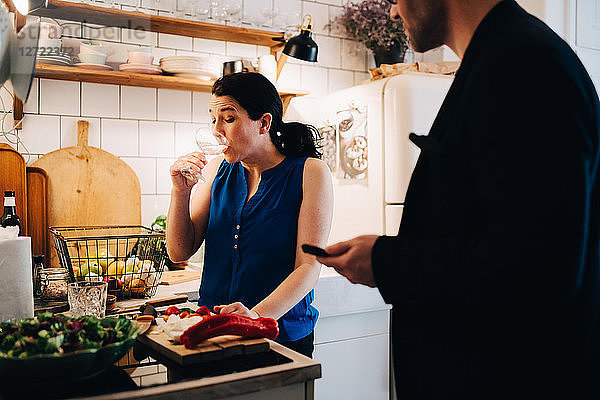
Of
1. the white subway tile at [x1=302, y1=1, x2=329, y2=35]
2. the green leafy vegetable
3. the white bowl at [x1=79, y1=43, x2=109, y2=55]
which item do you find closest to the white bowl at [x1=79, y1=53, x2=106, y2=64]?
the white bowl at [x1=79, y1=43, x2=109, y2=55]

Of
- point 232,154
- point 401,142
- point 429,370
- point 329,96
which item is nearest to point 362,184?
point 401,142

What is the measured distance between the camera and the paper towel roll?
1.21 metres

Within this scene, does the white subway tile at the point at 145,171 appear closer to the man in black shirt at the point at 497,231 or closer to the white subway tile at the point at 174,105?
→ the white subway tile at the point at 174,105

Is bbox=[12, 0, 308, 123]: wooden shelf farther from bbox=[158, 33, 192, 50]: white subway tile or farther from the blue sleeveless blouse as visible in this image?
the blue sleeveless blouse

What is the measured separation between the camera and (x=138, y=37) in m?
2.66

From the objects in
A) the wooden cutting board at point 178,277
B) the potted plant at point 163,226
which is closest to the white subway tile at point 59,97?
the potted plant at point 163,226

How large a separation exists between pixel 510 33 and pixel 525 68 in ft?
0.28

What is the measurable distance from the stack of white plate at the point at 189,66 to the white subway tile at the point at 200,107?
0.86 feet

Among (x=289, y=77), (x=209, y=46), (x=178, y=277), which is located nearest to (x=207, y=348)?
(x=178, y=277)

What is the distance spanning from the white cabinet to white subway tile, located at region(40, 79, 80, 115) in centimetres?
136

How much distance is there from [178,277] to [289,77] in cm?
137

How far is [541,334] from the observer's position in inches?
31.9

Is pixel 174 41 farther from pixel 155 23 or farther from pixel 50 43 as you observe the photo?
pixel 50 43

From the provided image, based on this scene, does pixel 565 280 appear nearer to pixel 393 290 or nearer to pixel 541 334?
pixel 541 334
